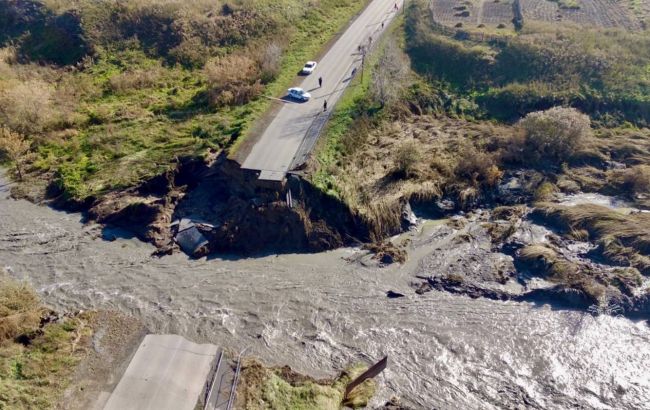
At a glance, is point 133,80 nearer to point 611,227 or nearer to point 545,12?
point 611,227

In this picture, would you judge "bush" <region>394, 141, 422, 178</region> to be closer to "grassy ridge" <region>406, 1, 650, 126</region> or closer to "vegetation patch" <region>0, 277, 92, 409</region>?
"grassy ridge" <region>406, 1, 650, 126</region>

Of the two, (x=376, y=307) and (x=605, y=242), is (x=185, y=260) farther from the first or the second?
(x=605, y=242)

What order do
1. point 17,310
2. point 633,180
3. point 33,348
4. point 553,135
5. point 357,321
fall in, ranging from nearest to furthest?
point 33,348
point 17,310
point 357,321
point 633,180
point 553,135

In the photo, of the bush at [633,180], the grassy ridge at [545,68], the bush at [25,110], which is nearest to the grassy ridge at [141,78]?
the bush at [25,110]

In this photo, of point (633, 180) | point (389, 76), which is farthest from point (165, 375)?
point (633, 180)

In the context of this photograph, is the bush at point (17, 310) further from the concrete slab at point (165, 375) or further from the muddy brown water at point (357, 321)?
the concrete slab at point (165, 375)

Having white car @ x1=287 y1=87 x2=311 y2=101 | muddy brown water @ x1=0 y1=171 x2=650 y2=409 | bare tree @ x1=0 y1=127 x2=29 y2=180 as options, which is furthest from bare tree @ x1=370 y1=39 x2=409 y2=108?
bare tree @ x1=0 y1=127 x2=29 y2=180

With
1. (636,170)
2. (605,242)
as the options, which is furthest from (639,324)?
(636,170)

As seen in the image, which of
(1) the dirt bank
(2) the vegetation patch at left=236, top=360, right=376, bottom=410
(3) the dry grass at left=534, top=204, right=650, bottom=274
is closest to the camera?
(2) the vegetation patch at left=236, top=360, right=376, bottom=410
